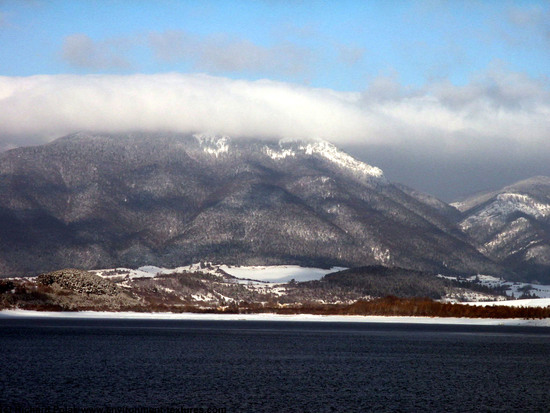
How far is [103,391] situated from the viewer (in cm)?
8181

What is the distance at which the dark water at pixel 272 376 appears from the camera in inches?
3034

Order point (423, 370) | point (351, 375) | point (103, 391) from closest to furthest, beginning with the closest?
point (103, 391)
point (351, 375)
point (423, 370)

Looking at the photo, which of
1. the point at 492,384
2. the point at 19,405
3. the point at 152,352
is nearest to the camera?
the point at 19,405

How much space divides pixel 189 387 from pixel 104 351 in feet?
172

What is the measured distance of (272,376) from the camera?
99688 millimetres

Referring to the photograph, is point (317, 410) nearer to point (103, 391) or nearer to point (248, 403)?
point (248, 403)

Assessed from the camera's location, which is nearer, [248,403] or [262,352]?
[248,403]

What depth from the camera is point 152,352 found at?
13488 cm

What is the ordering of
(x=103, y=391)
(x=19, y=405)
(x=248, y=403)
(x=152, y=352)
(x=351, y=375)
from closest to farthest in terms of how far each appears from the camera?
(x=19, y=405) < (x=248, y=403) < (x=103, y=391) < (x=351, y=375) < (x=152, y=352)

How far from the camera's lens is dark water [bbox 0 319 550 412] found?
7706 centimetres

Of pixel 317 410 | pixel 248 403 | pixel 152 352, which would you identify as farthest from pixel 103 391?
pixel 152 352

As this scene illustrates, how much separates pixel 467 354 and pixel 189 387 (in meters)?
70.5

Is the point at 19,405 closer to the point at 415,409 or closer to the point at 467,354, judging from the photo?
the point at 415,409

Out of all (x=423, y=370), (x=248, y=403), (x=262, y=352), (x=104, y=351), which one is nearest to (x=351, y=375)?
(x=423, y=370)
